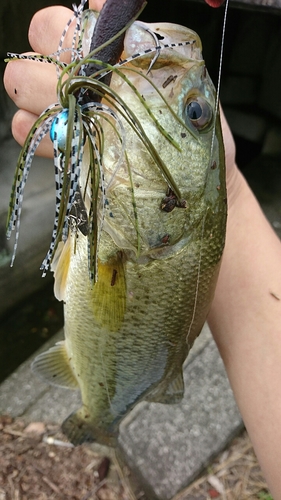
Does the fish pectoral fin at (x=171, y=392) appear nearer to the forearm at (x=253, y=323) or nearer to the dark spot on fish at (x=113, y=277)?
the forearm at (x=253, y=323)

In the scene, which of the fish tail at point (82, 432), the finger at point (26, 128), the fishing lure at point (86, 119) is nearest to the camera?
the fishing lure at point (86, 119)

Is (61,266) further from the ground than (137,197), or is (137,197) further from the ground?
(137,197)

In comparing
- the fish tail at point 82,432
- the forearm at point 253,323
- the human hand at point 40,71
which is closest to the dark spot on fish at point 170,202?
the human hand at point 40,71

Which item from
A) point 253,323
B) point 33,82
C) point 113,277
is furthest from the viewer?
point 253,323

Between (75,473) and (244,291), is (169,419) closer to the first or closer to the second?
(75,473)

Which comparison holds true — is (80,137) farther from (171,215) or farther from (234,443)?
(234,443)

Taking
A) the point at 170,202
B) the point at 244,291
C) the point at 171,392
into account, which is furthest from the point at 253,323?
the point at 170,202

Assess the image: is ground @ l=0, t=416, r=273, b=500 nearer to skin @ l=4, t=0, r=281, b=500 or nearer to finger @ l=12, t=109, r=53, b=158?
skin @ l=4, t=0, r=281, b=500
